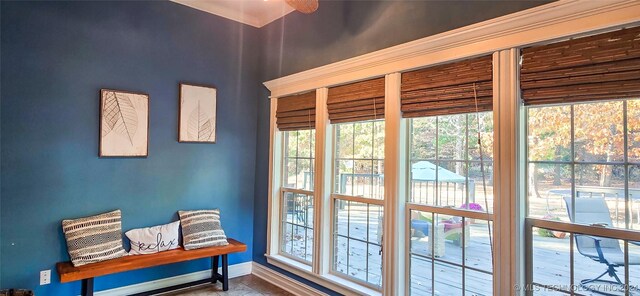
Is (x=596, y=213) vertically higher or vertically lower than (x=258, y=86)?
lower

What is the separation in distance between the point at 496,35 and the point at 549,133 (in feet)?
2.09

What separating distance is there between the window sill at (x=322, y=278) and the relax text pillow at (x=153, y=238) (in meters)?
1.00

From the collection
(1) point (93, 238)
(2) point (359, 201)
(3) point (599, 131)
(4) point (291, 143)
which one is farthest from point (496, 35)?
(1) point (93, 238)

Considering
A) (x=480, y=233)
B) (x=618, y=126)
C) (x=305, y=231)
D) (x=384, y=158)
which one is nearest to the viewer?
(x=618, y=126)

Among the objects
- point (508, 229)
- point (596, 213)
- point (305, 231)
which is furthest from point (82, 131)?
point (596, 213)

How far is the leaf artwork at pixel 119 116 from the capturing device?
9.84 feet

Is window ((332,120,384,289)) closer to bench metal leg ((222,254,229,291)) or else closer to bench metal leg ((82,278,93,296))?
bench metal leg ((222,254,229,291))

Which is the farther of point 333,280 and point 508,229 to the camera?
Answer: point 333,280

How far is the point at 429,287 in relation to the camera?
2.42 m

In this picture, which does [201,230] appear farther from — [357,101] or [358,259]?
[357,101]

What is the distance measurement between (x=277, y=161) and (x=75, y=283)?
81.2 inches

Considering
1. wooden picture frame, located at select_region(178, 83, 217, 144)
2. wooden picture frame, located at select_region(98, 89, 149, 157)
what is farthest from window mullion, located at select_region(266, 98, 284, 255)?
wooden picture frame, located at select_region(98, 89, 149, 157)

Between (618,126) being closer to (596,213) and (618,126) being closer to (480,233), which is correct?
(596,213)

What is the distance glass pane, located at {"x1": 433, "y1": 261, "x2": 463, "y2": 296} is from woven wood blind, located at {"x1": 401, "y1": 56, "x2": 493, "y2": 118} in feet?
3.43
